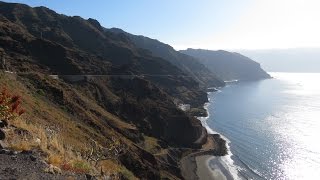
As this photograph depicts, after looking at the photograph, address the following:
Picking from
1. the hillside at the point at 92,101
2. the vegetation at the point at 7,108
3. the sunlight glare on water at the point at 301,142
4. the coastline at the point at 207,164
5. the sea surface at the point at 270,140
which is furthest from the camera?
the sunlight glare on water at the point at 301,142

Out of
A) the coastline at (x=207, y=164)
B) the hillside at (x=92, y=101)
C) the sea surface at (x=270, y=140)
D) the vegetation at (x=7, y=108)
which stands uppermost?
the vegetation at (x=7, y=108)

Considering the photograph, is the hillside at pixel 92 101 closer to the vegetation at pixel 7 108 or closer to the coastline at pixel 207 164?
the coastline at pixel 207 164

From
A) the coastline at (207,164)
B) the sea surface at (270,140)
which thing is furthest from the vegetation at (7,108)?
the sea surface at (270,140)

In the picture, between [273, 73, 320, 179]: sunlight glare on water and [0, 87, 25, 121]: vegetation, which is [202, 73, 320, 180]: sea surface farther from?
[0, 87, 25, 121]: vegetation

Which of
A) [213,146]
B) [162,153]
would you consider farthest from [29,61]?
[213,146]

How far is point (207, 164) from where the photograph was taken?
89.9m

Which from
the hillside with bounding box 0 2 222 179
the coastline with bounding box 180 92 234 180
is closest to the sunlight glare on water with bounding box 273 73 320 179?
the coastline with bounding box 180 92 234 180

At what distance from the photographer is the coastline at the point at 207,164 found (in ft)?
267

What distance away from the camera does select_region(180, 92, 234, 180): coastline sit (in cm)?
8138

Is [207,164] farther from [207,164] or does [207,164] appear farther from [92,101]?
[92,101]

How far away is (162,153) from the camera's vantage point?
283 feet

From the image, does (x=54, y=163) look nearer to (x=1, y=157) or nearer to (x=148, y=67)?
(x=1, y=157)

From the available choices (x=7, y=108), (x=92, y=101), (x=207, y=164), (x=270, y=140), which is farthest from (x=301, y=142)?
(x=7, y=108)

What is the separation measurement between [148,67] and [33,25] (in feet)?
177
